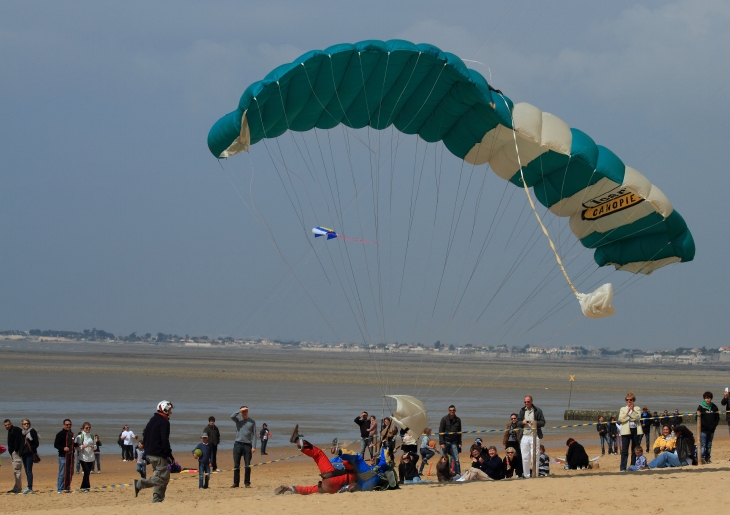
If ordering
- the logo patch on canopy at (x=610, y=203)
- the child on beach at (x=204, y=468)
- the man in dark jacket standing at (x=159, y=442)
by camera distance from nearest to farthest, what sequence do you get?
1. the man in dark jacket standing at (x=159, y=442)
2. the logo patch on canopy at (x=610, y=203)
3. the child on beach at (x=204, y=468)

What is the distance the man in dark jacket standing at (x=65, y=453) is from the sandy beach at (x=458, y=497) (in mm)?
253

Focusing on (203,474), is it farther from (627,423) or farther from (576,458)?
(627,423)

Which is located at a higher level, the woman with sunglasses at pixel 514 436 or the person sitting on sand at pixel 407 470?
the woman with sunglasses at pixel 514 436

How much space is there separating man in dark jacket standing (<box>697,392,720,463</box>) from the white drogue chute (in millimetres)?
3829

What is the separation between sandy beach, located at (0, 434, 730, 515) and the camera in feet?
28.3

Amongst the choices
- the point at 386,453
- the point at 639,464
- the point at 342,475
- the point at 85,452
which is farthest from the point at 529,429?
the point at 85,452

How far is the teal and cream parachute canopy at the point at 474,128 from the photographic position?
10641 mm

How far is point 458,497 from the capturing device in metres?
9.37

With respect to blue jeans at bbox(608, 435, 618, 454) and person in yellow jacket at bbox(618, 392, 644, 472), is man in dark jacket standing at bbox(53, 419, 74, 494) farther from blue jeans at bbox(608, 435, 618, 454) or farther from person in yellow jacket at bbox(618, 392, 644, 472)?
blue jeans at bbox(608, 435, 618, 454)

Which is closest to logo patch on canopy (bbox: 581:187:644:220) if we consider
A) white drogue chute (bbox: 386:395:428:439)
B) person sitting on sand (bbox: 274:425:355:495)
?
white drogue chute (bbox: 386:395:428:439)

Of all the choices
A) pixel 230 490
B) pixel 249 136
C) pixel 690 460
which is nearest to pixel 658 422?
pixel 690 460

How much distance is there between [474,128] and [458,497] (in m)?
4.99

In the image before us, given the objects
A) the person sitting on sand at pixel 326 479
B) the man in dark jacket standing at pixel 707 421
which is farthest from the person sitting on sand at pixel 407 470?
the man in dark jacket standing at pixel 707 421

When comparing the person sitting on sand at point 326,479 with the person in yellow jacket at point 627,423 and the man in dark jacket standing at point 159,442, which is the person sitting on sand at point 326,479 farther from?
the person in yellow jacket at point 627,423
